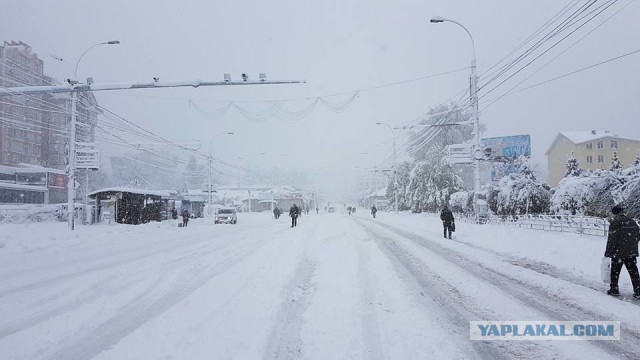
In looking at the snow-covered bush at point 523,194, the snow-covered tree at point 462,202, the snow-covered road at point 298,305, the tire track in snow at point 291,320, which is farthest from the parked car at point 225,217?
the tire track in snow at point 291,320

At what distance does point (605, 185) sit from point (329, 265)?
15.3m

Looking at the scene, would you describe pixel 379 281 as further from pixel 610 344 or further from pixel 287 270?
pixel 610 344

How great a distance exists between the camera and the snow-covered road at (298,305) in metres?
4.90

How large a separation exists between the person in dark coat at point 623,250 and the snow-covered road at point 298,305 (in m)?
0.45

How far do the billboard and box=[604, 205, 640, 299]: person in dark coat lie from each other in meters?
35.1

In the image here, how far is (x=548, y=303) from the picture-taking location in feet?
23.0

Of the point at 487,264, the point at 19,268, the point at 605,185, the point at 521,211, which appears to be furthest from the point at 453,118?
the point at 19,268

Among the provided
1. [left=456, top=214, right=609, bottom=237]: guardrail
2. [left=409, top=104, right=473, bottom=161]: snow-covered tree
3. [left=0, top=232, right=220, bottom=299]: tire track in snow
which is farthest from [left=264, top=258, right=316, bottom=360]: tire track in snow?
[left=409, top=104, right=473, bottom=161]: snow-covered tree

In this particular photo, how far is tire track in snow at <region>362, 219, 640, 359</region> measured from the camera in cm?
497

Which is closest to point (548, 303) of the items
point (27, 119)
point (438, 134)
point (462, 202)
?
point (462, 202)

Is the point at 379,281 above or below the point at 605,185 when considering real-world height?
below

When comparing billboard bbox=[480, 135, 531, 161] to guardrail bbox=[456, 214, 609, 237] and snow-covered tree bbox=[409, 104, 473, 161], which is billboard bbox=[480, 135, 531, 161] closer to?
guardrail bbox=[456, 214, 609, 237]

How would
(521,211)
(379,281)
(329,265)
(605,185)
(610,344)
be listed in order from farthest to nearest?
(521,211), (605,185), (329,265), (379,281), (610,344)

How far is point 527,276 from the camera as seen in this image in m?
9.72
